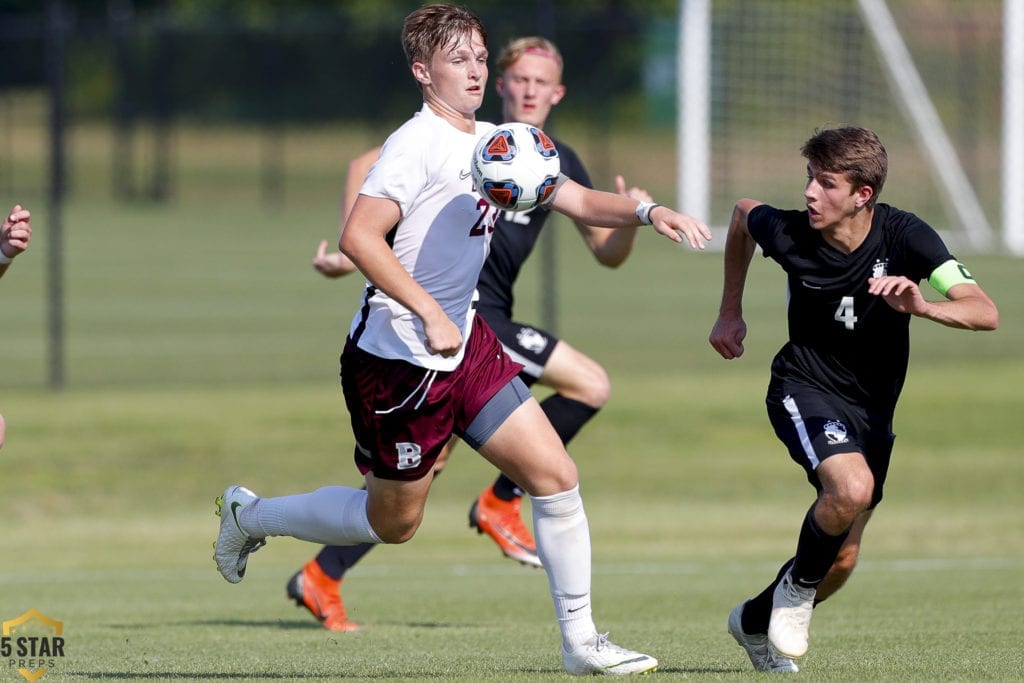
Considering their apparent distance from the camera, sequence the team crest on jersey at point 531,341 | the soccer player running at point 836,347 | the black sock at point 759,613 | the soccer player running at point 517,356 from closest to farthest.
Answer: the soccer player running at point 836,347 → the black sock at point 759,613 → the soccer player running at point 517,356 → the team crest on jersey at point 531,341

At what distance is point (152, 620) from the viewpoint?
28.3 ft

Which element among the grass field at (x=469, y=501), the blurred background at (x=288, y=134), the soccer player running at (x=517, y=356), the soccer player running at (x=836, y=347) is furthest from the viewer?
the blurred background at (x=288, y=134)

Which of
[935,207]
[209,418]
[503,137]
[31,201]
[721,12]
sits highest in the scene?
[503,137]

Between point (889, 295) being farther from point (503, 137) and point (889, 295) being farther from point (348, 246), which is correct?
point (348, 246)

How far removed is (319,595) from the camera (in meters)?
8.39

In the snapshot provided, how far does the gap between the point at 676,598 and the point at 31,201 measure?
90.4 ft

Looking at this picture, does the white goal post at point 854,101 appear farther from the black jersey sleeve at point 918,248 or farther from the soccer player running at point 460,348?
the soccer player running at point 460,348

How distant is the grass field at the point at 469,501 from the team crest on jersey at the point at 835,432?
2.68ft

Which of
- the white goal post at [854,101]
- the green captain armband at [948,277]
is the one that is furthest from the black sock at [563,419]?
the white goal post at [854,101]

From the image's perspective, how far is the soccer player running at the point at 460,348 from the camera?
5.88 m

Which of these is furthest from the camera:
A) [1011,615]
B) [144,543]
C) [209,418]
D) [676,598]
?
[209,418]

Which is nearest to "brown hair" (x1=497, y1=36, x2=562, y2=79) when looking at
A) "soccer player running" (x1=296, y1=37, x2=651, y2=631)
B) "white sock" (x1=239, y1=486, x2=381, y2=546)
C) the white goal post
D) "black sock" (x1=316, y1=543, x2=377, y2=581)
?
"soccer player running" (x1=296, y1=37, x2=651, y2=631)

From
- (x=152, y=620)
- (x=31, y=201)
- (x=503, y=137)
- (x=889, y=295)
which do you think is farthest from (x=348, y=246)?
(x=31, y=201)

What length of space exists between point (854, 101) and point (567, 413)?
12.7 meters
